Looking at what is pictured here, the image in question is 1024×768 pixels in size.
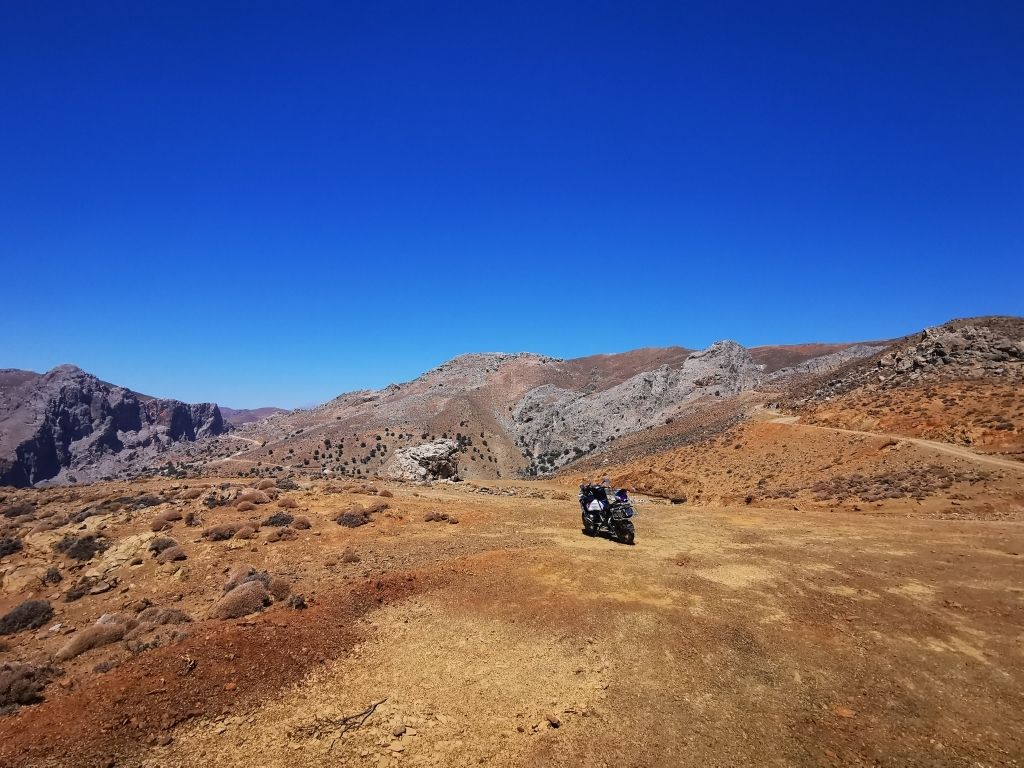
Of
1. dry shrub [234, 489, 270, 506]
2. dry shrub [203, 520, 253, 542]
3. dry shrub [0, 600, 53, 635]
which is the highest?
dry shrub [234, 489, 270, 506]

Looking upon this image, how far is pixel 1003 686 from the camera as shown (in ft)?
24.8

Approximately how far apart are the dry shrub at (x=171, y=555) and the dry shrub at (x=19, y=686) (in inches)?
278

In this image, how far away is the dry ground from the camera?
6.50 m

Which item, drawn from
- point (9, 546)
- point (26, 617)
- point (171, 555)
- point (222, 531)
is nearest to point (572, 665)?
point (171, 555)

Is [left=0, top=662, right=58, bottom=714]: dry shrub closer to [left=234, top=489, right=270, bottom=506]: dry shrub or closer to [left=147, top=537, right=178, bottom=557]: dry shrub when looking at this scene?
[left=147, top=537, right=178, bottom=557]: dry shrub

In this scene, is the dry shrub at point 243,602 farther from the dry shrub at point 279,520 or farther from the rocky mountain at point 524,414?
the rocky mountain at point 524,414

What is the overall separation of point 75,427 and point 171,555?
565 ft

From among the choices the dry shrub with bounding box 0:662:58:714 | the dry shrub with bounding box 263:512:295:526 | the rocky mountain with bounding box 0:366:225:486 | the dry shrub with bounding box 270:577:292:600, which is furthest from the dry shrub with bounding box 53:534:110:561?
the rocky mountain with bounding box 0:366:225:486

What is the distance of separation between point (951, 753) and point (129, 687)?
36.3ft

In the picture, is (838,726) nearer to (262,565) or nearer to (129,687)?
(129,687)

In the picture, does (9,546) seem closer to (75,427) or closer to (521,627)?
(521,627)

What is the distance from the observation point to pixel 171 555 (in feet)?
49.4

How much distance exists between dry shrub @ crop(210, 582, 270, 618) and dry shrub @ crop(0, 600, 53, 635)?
5.35 m

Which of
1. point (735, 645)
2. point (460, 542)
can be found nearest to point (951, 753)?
point (735, 645)
